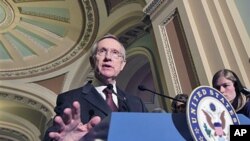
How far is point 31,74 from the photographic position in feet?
26.4

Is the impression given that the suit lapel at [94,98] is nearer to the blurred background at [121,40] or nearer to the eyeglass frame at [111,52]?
the eyeglass frame at [111,52]

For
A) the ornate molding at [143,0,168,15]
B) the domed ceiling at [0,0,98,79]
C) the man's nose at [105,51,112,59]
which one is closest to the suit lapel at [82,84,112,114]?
the man's nose at [105,51,112,59]

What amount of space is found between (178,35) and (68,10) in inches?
140

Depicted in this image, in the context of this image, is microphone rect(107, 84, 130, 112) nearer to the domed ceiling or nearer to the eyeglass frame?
the eyeglass frame

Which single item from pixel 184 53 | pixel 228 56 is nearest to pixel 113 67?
pixel 228 56

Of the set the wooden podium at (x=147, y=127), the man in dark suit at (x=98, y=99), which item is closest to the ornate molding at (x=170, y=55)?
the man in dark suit at (x=98, y=99)

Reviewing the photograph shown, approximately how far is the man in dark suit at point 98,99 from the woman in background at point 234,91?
42cm

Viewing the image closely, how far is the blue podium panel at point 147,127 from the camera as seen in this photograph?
2.46ft

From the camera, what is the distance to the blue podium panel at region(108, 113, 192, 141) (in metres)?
0.75

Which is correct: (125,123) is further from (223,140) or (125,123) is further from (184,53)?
(184,53)

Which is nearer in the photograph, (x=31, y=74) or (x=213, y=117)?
(x=213, y=117)

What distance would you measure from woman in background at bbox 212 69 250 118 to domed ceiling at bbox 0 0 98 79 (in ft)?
17.1

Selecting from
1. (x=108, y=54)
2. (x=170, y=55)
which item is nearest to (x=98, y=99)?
(x=108, y=54)

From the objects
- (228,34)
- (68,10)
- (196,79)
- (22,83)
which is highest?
(68,10)
